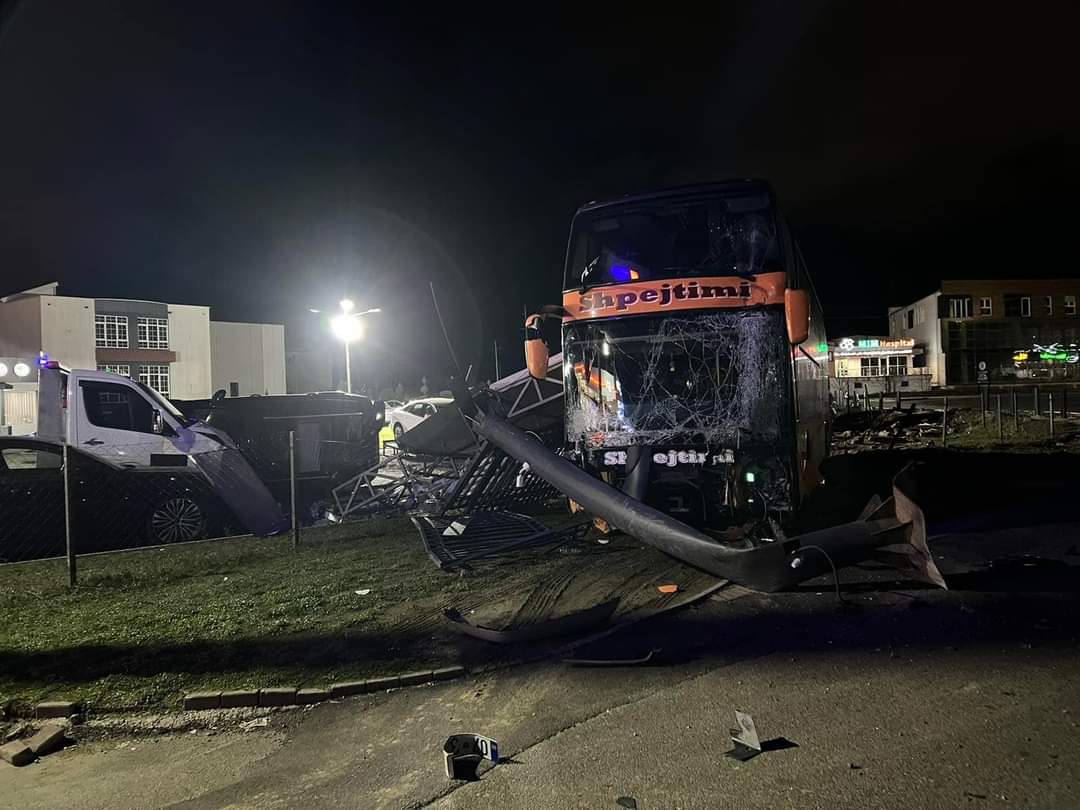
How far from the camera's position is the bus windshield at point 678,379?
7.53 m

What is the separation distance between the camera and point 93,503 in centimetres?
974

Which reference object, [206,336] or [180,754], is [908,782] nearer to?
[180,754]

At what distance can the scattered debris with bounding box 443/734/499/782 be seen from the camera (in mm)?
3549

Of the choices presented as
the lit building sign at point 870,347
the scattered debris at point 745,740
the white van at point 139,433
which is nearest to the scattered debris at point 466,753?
the scattered debris at point 745,740

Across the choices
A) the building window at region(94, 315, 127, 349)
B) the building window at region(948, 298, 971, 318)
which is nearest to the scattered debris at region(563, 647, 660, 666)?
the building window at region(94, 315, 127, 349)

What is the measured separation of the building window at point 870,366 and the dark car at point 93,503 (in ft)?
196

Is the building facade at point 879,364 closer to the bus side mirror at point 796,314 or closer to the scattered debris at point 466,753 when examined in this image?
the bus side mirror at point 796,314

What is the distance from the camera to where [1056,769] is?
3307 mm

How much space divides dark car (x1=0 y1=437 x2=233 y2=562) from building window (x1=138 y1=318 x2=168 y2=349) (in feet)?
104

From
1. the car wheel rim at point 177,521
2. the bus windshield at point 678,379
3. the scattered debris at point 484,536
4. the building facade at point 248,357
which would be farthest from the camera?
the building facade at point 248,357

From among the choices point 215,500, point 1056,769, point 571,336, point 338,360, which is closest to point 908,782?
point 1056,769

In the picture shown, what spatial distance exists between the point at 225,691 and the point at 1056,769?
4751mm

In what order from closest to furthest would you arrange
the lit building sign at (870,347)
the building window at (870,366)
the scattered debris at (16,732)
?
1. the scattered debris at (16,732)
2. the lit building sign at (870,347)
3. the building window at (870,366)

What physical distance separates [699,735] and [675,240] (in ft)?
19.5
